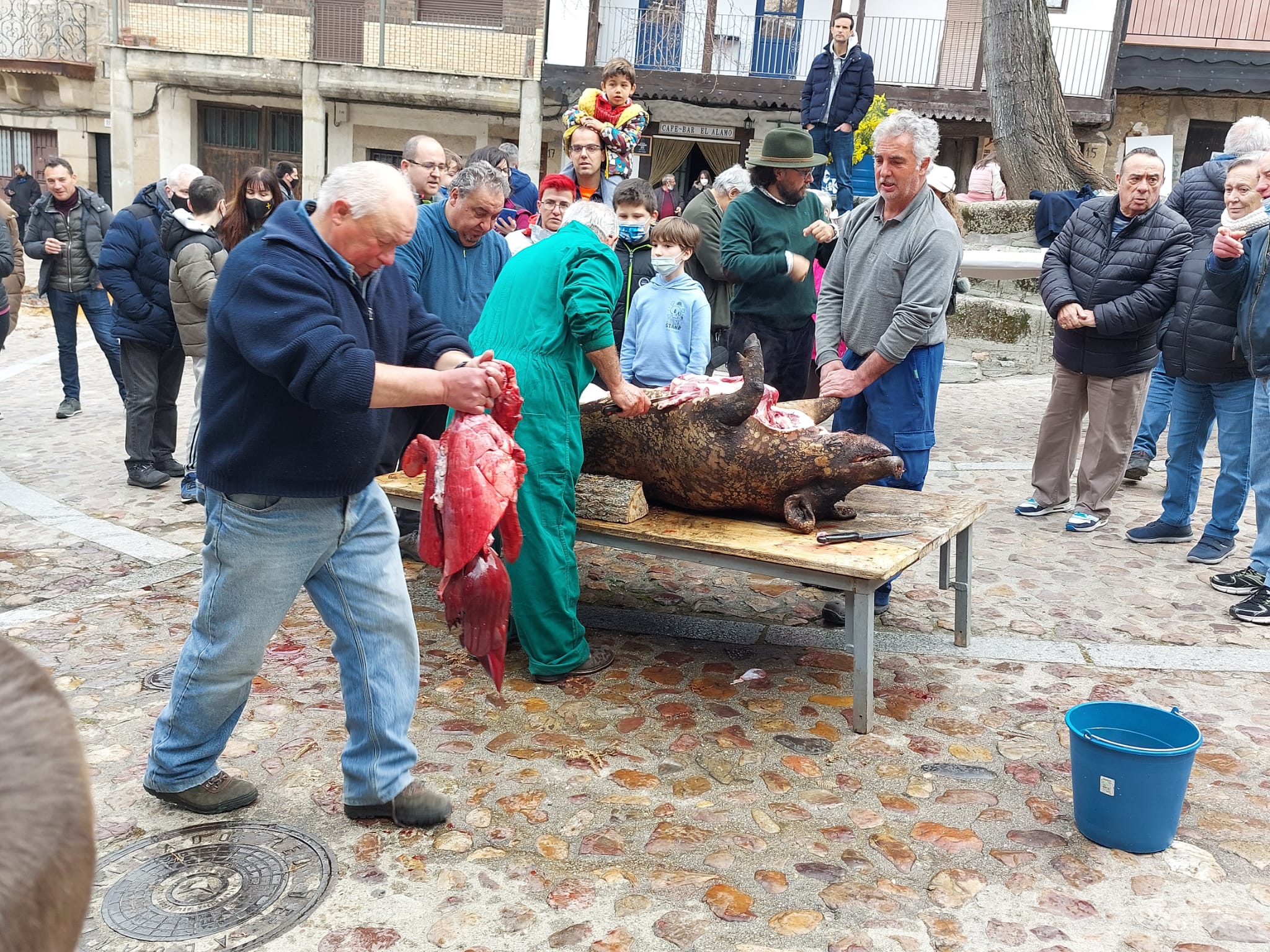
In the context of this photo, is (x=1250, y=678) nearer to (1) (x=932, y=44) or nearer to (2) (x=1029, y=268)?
(2) (x=1029, y=268)

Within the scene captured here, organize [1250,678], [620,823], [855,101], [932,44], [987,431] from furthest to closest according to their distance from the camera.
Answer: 1. [932,44]
2. [855,101]
3. [987,431]
4. [1250,678]
5. [620,823]

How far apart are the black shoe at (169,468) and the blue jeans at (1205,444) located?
20.8ft

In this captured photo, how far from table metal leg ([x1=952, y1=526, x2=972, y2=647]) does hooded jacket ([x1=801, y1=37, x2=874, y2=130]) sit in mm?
9729

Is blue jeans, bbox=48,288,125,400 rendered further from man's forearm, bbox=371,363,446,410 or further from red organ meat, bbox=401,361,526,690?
man's forearm, bbox=371,363,446,410

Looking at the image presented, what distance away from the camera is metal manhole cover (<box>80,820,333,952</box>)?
115 inches

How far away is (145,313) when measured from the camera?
725 centimetres

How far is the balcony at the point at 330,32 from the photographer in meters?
24.8

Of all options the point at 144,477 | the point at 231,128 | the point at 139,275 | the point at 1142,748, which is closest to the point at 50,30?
the point at 231,128

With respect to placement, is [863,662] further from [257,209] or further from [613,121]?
[613,121]

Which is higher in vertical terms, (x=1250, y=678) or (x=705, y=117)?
(x=705, y=117)

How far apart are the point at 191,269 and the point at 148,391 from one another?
3.74 feet

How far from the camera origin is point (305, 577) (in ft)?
10.9

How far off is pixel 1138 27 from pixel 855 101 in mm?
12797

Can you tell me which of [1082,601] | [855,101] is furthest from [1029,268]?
[1082,601]
